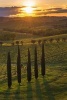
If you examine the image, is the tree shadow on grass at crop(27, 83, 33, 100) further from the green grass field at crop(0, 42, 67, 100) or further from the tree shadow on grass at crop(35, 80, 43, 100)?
the tree shadow on grass at crop(35, 80, 43, 100)

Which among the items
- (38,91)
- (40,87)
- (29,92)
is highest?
(40,87)

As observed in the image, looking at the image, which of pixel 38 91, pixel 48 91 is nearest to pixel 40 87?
pixel 38 91

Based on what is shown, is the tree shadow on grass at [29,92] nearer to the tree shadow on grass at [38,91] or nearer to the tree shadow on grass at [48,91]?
the tree shadow on grass at [38,91]

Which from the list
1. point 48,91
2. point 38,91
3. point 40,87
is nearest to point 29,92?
point 38,91

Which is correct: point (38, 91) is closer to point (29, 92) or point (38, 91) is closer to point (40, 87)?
point (29, 92)

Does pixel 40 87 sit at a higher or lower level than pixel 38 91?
higher

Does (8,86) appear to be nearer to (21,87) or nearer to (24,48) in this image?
(21,87)

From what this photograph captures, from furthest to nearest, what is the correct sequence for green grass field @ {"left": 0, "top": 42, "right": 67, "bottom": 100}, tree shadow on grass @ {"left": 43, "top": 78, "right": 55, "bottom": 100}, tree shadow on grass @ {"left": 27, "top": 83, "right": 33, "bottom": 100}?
green grass field @ {"left": 0, "top": 42, "right": 67, "bottom": 100}, tree shadow on grass @ {"left": 27, "top": 83, "right": 33, "bottom": 100}, tree shadow on grass @ {"left": 43, "top": 78, "right": 55, "bottom": 100}

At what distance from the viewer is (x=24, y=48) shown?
106750 millimetres

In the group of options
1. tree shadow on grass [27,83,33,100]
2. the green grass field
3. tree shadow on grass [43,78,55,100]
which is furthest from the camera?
the green grass field

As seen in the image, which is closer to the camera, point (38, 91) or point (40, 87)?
point (38, 91)

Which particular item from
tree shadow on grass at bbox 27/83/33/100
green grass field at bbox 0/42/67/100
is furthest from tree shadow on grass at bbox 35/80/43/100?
tree shadow on grass at bbox 27/83/33/100

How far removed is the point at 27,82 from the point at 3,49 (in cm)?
4741

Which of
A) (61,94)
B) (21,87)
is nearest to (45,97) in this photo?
(61,94)
